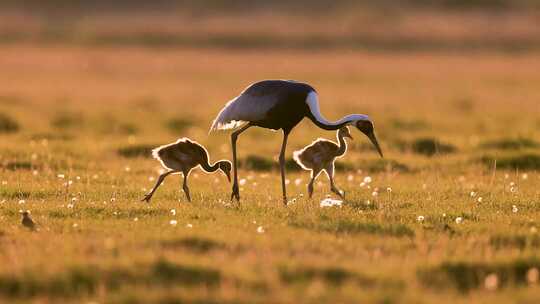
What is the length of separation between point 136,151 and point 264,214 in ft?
26.6

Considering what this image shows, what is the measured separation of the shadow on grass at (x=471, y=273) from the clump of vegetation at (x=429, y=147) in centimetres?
1047

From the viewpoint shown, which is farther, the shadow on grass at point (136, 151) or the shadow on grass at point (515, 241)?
the shadow on grass at point (136, 151)

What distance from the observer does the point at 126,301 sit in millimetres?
7723

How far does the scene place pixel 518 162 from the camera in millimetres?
17422

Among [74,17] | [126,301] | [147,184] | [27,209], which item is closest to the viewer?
[126,301]

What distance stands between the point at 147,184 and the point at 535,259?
715 cm

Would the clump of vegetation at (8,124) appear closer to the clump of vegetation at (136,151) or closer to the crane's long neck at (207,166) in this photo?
the clump of vegetation at (136,151)

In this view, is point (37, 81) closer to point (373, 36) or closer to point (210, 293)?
point (373, 36)

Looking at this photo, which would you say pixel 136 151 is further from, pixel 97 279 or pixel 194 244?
pixel 97 279

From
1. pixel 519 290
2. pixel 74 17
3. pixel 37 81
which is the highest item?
pixel 74 17

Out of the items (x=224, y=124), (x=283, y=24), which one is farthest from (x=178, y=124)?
(x=283, y=24)

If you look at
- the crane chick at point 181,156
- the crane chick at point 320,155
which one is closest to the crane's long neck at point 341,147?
the crane chick at point 320,155

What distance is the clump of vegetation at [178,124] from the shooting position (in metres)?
24.7

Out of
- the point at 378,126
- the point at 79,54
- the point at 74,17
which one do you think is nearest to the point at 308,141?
the point at 378,126
